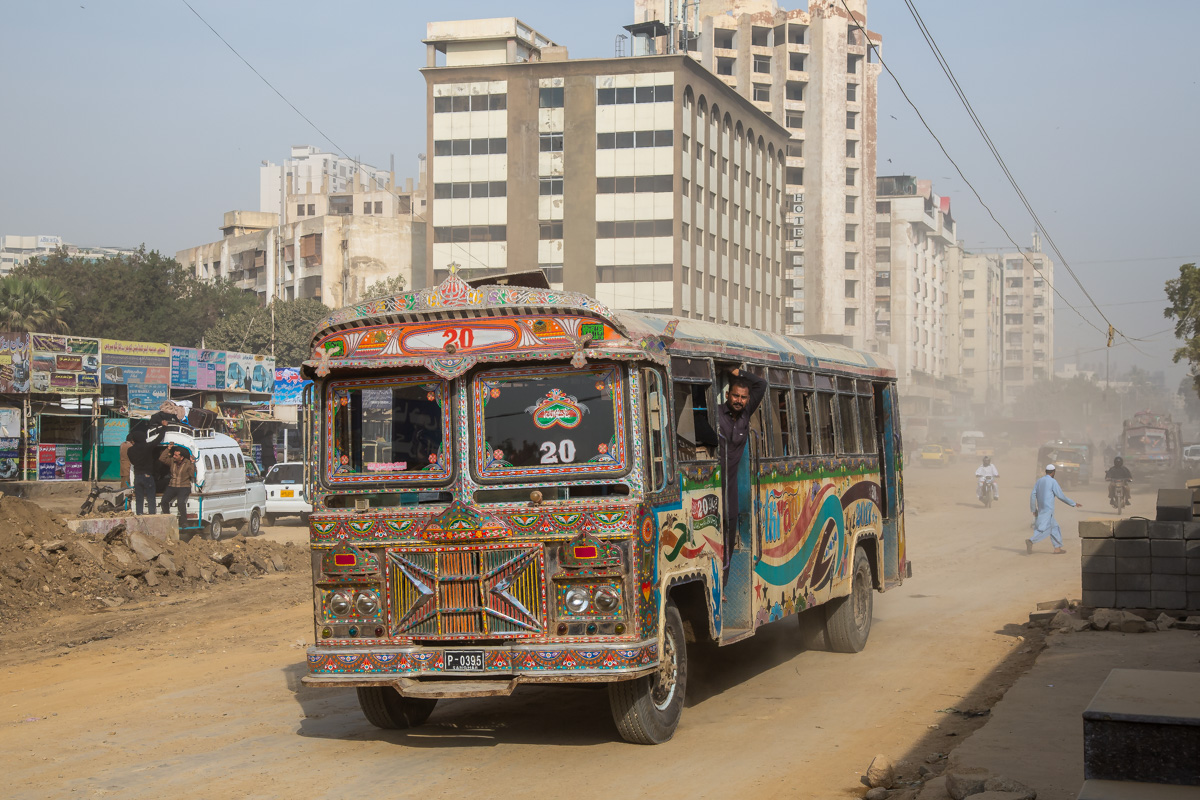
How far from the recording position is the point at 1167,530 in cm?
1308

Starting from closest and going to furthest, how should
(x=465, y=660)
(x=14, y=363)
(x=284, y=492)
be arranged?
(x=465, y=660), (x=284, y=492), (x=14, y=363)

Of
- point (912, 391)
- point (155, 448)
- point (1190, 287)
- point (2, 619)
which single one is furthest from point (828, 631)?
point (912, 391)

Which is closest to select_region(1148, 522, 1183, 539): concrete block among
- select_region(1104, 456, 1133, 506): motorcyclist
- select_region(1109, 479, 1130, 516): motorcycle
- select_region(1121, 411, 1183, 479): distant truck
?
select_region(1104, 456, 1133, 506): motorcyclist

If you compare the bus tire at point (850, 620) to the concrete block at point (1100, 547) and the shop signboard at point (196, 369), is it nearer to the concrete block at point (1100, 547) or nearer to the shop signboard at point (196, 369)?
the concrete block at point (1100, 547)

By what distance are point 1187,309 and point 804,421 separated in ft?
141

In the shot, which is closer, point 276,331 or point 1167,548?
point 1167,548

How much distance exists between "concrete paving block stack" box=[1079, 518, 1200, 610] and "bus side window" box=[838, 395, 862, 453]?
Answer: 104 inches

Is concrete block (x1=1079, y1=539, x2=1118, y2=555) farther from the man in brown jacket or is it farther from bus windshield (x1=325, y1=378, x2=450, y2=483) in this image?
the man in brown jacket

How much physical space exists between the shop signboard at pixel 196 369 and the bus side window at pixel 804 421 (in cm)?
3783

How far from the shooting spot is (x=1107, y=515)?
116 ft

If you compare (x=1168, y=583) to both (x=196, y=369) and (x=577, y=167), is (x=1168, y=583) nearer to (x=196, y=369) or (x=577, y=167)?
(x=196, y=369)

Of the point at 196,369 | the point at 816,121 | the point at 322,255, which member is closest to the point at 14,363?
the point at 196,369

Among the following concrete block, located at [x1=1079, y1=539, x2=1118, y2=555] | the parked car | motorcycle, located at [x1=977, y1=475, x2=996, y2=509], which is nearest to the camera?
concrete block, located at [x1=1079, y1=539, x2=1118, y2=555]

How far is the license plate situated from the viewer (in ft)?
25.8
